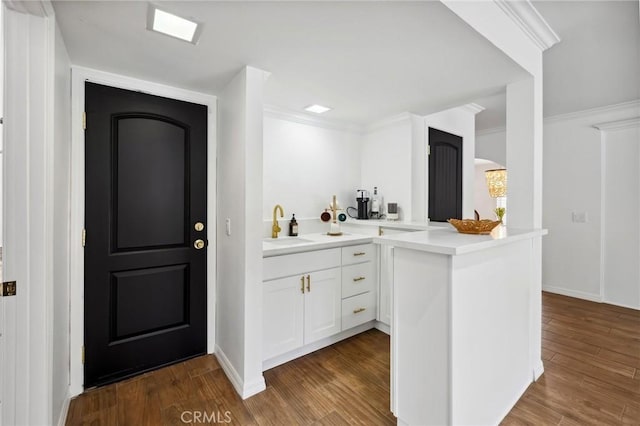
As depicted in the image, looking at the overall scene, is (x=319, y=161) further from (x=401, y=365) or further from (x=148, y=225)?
(x=401, y=365)

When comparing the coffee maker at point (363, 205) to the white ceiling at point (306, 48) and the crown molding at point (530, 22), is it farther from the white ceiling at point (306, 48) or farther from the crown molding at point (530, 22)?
the crown molding at point (530, 22)

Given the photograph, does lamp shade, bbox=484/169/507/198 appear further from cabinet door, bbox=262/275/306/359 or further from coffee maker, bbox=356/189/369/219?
cabinet door, bbox=262/275/306/359

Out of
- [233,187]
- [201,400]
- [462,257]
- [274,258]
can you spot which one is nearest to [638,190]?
[462,257]

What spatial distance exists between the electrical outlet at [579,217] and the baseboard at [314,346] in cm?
317

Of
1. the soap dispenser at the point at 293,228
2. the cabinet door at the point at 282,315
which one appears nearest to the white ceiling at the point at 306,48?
the soap dispenser at the point at 293,228

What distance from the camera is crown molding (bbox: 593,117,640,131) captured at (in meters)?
3.38

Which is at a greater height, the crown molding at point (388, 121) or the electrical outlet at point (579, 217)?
the crown molding at point (388, 121)

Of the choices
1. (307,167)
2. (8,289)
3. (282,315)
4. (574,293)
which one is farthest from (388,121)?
(574,293)

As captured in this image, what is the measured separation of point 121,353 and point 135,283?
0.48 meters

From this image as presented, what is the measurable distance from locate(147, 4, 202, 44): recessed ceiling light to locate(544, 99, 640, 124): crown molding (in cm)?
457

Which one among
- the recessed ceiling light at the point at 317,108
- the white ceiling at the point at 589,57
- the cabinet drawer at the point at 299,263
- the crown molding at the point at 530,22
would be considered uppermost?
the white ceiling at the point at 589,57

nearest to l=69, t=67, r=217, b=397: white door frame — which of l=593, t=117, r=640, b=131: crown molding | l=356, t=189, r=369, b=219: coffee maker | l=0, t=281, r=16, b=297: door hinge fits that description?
l=0, t=281, r=16, b=297: door hinge

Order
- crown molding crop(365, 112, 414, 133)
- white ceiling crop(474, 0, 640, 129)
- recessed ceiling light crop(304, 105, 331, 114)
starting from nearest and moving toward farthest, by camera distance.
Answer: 1. white ceiling crop(474, 0, 640, 129)
2. recessed ceiling light crop(304, 105, 331, 114)
3. crown molding crop(365, 112, 414, 133)

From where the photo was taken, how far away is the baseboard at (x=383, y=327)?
279cm
